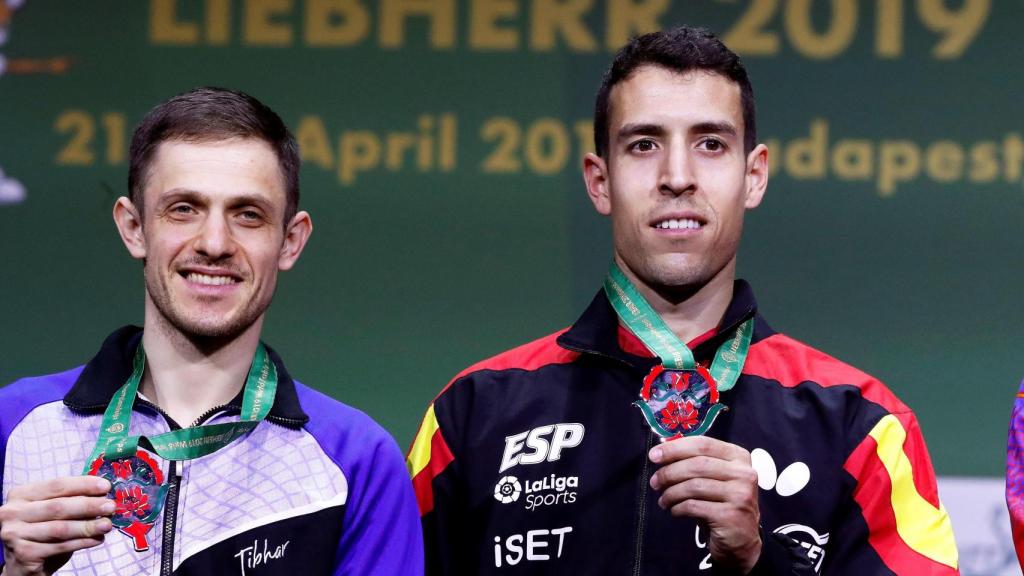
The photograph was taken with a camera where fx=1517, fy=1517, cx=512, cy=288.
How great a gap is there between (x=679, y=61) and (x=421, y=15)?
4.83ft

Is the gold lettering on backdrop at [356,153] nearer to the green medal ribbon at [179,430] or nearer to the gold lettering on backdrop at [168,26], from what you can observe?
the gold lettering on backdrop at [168,26]

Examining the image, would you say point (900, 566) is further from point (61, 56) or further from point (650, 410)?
point (61, 56)

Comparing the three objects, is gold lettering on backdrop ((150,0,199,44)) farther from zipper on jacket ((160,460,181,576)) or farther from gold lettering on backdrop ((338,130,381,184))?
zipper on jacket ((160,460,181,576))

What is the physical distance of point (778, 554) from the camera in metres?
2.20

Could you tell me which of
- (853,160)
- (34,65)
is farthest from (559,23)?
(34,65)

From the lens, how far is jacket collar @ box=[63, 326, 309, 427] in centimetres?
220

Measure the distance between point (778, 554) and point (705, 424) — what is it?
0.71 ft

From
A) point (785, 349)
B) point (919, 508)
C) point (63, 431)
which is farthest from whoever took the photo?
point (785, 349)

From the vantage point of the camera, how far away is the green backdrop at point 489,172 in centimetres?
373

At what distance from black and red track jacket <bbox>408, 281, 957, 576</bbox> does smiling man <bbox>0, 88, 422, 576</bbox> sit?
18 cm

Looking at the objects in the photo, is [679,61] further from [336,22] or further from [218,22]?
[218,22]

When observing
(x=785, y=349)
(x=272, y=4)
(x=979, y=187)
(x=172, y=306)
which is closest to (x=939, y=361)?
(x=979, y=187)

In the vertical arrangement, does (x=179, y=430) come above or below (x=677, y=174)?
below

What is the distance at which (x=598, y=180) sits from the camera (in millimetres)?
2537
